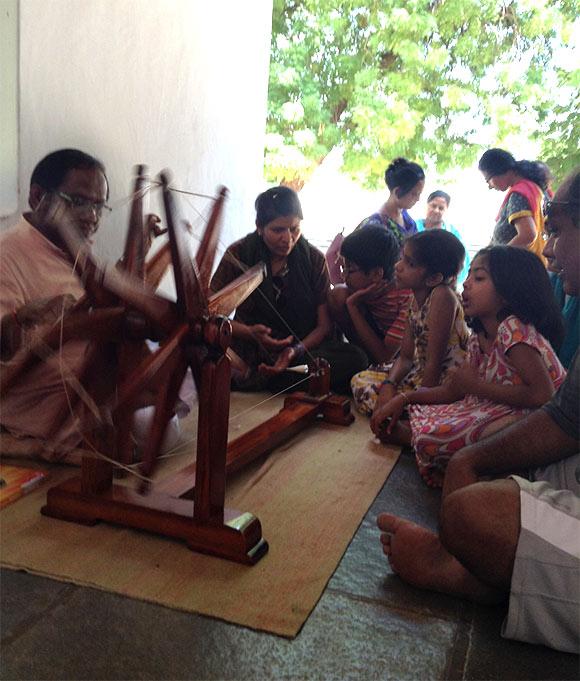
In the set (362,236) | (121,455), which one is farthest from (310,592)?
(362,236)

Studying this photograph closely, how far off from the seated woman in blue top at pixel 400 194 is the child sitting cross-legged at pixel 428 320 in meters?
1.36

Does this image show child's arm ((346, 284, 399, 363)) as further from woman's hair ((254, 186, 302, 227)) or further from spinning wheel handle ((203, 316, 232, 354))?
spinning wheel handle ((203, 316, 232, 354))

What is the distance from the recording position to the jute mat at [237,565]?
171 cm

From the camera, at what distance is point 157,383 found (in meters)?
1.89

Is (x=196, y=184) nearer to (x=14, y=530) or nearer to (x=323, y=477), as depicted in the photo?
(x=323, y=477)

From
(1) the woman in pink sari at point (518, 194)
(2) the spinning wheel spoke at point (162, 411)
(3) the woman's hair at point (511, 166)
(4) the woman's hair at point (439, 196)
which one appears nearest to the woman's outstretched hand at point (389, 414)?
(2) the spinning wheel spoke at point (162, 411)

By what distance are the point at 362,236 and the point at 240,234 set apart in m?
1.67

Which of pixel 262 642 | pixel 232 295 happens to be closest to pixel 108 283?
pixel 232 295

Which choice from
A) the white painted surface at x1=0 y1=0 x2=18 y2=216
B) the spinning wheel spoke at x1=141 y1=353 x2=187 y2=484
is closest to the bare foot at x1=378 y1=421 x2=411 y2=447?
the spinning wheel spoke at x1=141 y1=353 x2=187 y2=484

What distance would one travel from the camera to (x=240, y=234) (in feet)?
17.2

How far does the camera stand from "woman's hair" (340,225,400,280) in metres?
3.78

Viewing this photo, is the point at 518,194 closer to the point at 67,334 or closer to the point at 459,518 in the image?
the point at 459,518

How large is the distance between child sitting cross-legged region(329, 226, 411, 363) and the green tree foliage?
4523mm

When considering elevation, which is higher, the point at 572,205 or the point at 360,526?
the point at 572,205
